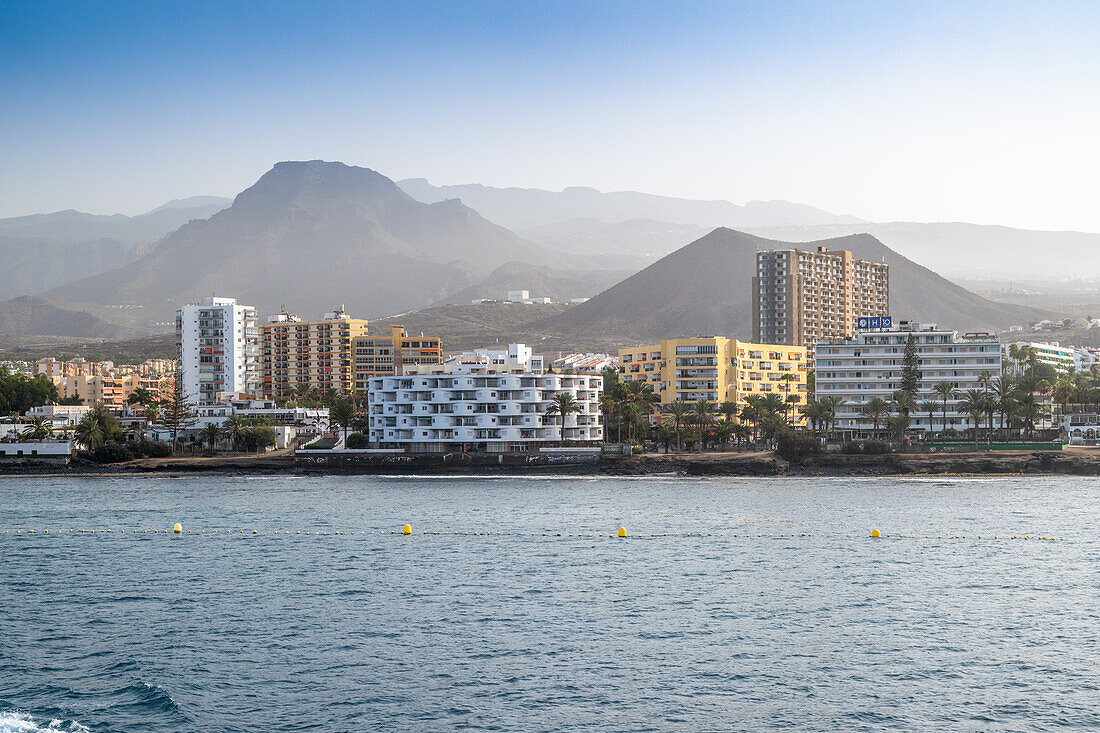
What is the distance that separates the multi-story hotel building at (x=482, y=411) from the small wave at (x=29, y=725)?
10328 cm

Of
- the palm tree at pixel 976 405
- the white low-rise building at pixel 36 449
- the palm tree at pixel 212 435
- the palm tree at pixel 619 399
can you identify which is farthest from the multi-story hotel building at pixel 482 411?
the palm tree at pixel 976 405

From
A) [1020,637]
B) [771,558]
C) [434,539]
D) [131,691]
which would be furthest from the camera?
[434,539]

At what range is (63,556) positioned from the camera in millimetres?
62125

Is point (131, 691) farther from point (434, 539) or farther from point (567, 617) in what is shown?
point (434, 539)

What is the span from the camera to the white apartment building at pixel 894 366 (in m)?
143

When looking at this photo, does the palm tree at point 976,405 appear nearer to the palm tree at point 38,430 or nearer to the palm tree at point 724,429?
the palm tree at point 724,429

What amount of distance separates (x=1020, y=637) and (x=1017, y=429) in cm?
10603

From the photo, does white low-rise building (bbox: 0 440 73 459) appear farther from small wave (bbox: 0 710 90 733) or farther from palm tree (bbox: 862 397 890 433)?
small wave (bbox: 0 710 90 733)

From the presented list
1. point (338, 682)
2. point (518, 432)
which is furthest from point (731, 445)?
point (338, 682)

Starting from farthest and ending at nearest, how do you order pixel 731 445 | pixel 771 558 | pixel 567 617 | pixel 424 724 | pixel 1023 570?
pixel 731 445
pixel 771 558
pixel 1023 570
pixel 567 617
pixel 424 724

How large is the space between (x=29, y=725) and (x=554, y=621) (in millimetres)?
19162

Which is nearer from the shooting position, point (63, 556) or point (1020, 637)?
point (1020, 637)

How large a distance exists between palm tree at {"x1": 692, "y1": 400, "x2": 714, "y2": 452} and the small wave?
11213cm

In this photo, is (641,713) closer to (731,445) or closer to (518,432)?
(518,432)
